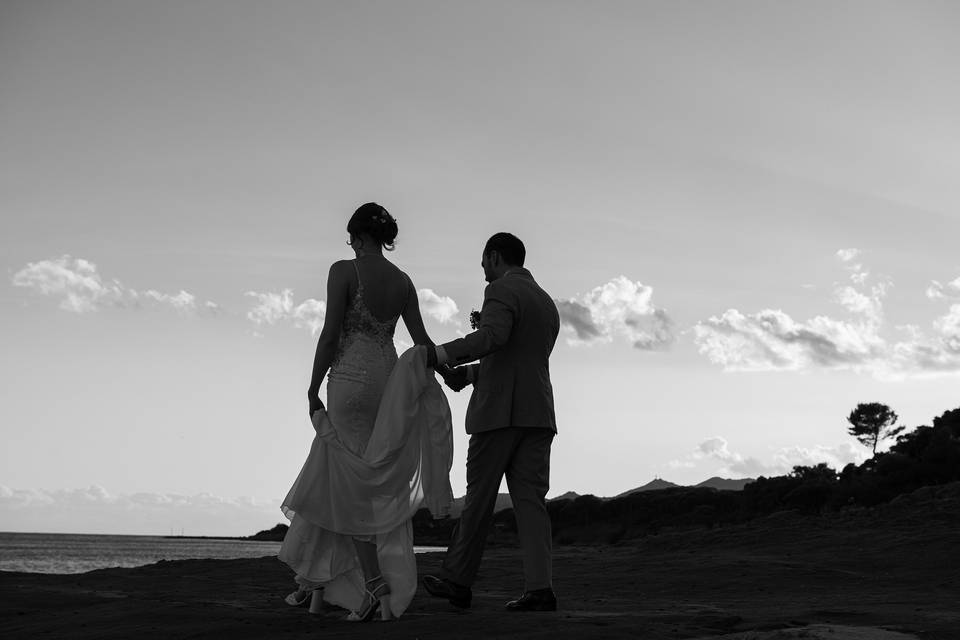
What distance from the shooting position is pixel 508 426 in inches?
276

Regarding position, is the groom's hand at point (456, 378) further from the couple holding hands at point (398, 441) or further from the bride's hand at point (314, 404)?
the bride's hand at point (314, 404)

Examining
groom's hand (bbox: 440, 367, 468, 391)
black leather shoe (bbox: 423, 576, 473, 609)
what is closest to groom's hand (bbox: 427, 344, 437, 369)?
groom's hand (bbox: 440, 367, 468, 391)

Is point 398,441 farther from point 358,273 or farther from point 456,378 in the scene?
point 358,273

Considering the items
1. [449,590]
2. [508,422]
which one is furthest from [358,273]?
[449,590]

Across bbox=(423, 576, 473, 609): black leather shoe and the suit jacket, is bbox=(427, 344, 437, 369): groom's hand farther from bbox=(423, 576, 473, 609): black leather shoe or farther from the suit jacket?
bbox=(423, 576, 473, 609): black leather shoe

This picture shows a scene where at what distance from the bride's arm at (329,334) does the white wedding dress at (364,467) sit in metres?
0.06

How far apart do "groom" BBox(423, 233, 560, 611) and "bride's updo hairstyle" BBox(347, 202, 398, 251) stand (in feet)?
2.75

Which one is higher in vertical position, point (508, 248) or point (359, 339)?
point (508, 248)

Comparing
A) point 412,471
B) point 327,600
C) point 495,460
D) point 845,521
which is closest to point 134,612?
point 327,600

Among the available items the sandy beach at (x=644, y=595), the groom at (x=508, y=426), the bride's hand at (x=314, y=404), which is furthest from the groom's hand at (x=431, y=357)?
the sandy beach at (x=644, y=595)

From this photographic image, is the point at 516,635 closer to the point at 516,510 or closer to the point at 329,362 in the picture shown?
the point at 516,510

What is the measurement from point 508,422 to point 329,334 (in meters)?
1.38

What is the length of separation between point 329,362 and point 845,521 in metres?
9.86

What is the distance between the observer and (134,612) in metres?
6.45
